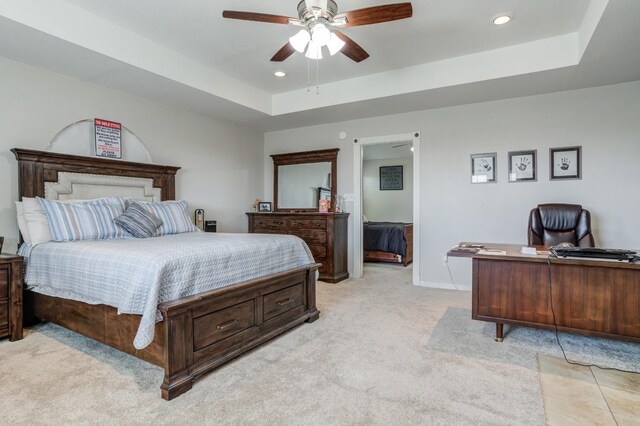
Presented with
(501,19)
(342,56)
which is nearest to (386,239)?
(342,56)

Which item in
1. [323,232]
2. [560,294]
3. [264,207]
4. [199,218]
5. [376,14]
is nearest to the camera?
[376,14]

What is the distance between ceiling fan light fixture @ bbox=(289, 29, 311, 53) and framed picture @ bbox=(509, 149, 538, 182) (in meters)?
2.95

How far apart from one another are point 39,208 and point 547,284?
404 cm

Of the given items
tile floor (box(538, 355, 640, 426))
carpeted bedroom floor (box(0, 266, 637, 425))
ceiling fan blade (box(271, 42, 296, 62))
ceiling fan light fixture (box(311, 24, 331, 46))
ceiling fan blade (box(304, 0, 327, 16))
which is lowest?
tile floor (box(538, 355, 640, 426))

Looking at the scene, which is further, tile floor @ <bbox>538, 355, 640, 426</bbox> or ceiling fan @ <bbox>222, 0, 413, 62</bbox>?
ceiling fan @ <bbox>222, 0, 413, 62</bbox>

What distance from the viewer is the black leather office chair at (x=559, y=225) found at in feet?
10.7

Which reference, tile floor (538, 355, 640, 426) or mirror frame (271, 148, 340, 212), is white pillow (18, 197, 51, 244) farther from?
tile floor (538, 355, 640, 426)

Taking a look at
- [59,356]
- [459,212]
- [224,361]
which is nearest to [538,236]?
[459,212]

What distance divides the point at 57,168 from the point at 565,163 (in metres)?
5.30

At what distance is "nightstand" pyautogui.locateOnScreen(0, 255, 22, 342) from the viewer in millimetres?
2588

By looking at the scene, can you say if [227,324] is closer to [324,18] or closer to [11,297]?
[11,297]

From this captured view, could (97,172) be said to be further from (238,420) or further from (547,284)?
(547,284)

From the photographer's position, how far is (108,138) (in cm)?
368

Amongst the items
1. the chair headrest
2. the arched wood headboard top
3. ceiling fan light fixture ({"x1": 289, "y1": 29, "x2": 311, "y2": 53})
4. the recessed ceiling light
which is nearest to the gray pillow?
the arched wood headboard top
